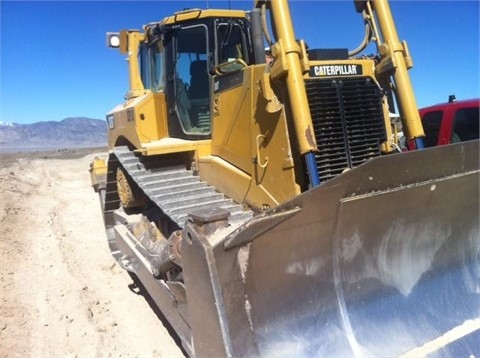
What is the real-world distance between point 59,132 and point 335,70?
3195 inches

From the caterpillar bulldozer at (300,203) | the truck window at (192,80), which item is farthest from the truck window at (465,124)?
the truck window at (192,80)

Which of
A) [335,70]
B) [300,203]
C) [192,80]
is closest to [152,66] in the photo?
[192,80]

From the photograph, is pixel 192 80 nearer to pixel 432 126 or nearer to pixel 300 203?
pixel 300 203

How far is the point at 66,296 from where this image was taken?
4.37m

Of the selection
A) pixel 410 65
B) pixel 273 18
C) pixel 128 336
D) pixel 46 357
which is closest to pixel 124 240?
pixel 128 336

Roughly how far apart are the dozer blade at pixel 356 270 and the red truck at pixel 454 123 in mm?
4785

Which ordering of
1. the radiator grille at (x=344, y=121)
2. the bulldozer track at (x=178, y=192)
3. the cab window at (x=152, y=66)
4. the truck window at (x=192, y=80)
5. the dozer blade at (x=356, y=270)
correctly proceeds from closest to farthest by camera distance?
the dozer blade at (x=356, y=270)
the radiator grille at (x=344, y=121)
the bulldozer track at (x=178, y=192)
the truck window at (x=192, y=80)
the cab window at (x=152, y=66)

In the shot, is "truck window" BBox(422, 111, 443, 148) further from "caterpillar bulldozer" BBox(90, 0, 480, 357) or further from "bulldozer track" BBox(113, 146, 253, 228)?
"bulldozer track" BBox(113, 146, 253, 228)

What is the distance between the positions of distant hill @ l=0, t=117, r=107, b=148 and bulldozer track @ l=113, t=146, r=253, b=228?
6542 cm

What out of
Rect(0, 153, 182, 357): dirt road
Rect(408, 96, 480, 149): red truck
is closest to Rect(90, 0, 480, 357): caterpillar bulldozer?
Rect(0, 153, 182, 357): dirt road

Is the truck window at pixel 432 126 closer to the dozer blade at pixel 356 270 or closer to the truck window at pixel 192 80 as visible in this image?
the truck window at pixel 192 80

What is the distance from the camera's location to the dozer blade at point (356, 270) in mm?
2221

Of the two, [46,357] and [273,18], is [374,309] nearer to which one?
[273,18]

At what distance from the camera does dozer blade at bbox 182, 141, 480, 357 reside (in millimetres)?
2221
